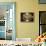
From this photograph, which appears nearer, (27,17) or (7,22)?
(27,17)

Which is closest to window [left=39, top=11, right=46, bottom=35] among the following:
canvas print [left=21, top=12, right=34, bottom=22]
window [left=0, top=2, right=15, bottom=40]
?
canvas print [left=21, top=12, right=34, bottom=22]

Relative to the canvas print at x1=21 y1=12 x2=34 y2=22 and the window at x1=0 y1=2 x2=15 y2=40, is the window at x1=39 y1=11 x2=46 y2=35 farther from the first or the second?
the window at x1=0 y1=2 x2=15 y2=40

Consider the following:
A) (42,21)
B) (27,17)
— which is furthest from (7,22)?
(42,21)

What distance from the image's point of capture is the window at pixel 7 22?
16.4 feet

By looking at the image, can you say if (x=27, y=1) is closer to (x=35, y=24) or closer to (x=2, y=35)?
(x=35, y=24)

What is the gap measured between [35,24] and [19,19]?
60cm

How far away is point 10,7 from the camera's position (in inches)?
197

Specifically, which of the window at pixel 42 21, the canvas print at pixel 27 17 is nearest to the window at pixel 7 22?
the canvas print at pixel 27 17

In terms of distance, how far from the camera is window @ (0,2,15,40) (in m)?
4.98

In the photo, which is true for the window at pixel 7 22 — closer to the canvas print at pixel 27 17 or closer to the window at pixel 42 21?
the canvas print at pixel 27 17

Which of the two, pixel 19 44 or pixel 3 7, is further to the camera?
pixel 3 7

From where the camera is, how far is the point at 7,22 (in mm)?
5062

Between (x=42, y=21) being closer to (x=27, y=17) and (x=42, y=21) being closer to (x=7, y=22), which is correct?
(x=27, y=17)

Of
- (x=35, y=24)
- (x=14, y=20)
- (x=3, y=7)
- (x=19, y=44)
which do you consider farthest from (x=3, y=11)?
(x=19, y=44)
